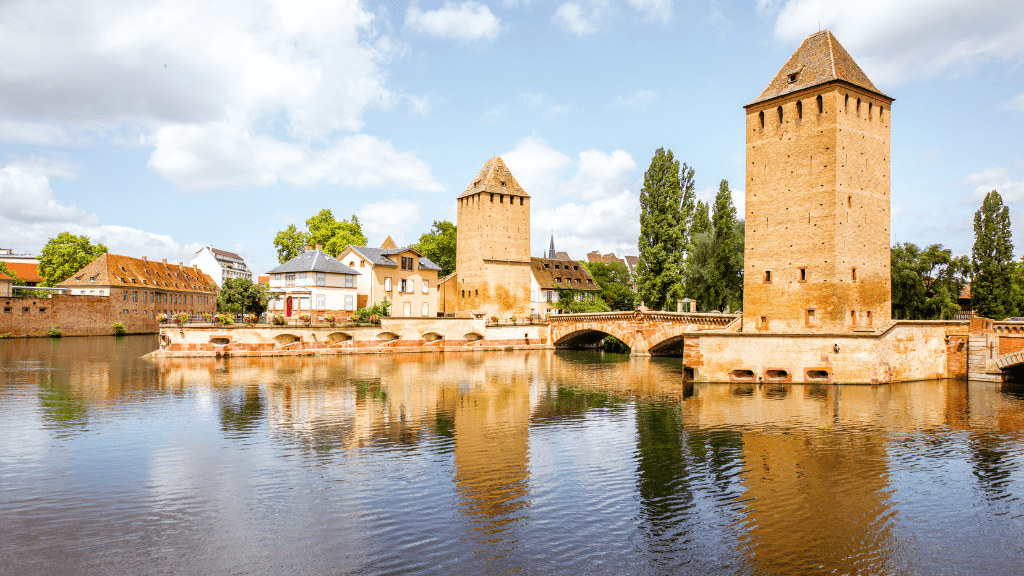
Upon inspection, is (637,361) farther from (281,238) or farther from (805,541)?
(281,238)

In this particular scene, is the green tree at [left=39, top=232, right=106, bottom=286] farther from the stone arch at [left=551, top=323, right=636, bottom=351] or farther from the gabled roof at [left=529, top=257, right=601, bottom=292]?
the stone arch at [left=551, top=323, right=636, bottom=351]

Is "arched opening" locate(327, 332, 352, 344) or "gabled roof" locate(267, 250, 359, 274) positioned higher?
"gabled roof" locate(267, 250, 359, 274)

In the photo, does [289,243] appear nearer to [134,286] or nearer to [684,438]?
[134,286]

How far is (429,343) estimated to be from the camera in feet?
162

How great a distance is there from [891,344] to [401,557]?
27620 millimetres

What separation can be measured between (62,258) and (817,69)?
258 ft

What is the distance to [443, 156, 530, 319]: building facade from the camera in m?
56.9

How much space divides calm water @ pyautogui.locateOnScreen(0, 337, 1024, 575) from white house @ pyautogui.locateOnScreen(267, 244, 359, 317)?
25.6 metres

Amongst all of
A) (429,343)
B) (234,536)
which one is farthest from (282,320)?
(234,536)

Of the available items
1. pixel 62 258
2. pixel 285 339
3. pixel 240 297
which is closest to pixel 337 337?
pixel 285 339

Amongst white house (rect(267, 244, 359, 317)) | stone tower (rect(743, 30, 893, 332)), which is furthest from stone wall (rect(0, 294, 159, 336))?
stone tower (rect(743, 30, 893, 332))

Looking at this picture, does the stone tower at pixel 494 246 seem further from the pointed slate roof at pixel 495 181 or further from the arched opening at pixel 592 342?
the arched opening at pixel 592 342

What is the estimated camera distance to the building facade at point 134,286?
6681cm

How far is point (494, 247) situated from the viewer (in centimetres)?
5725
